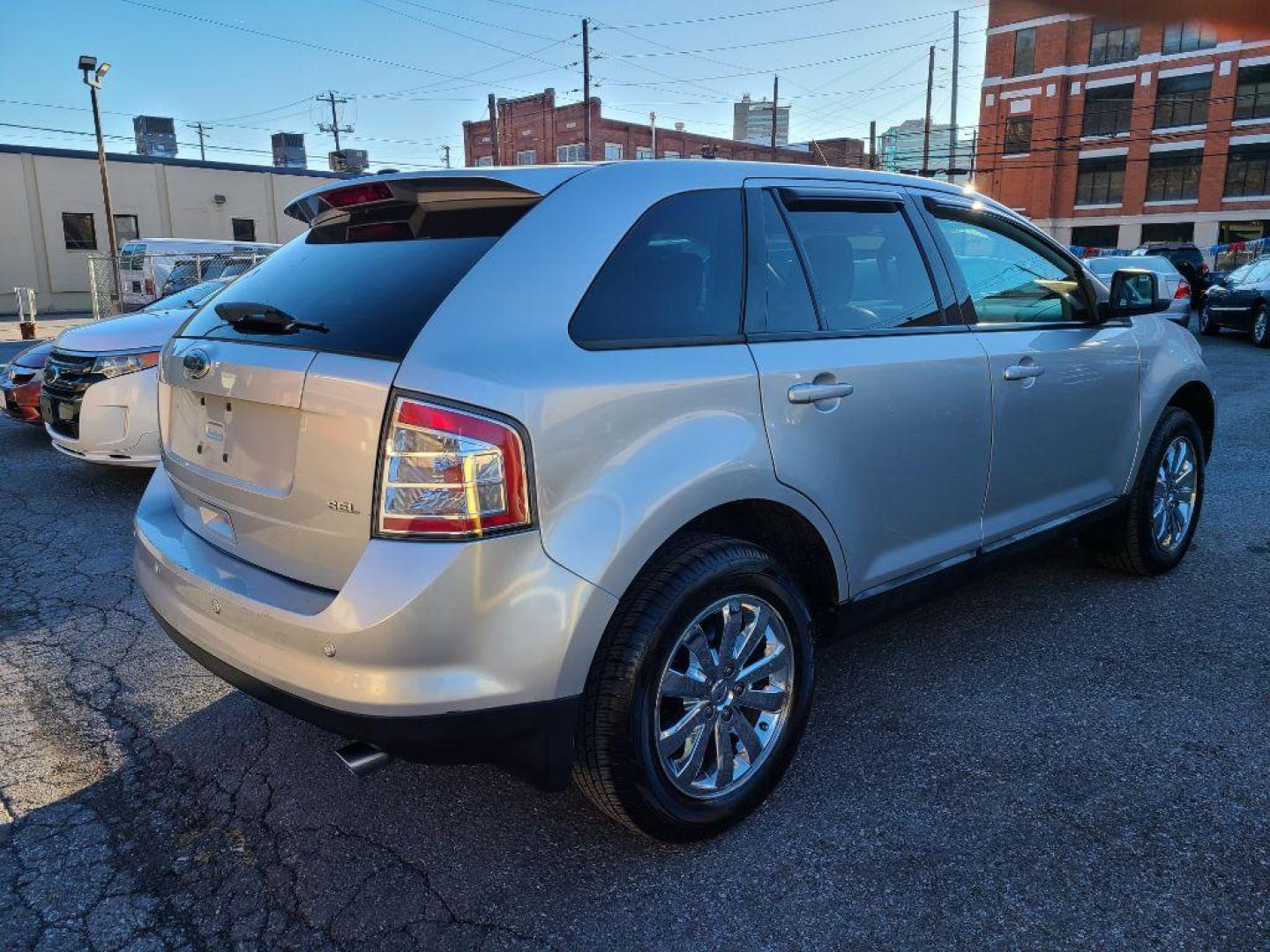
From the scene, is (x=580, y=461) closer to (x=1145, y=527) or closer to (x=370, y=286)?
(x=370, y=286)

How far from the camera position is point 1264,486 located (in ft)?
21.3

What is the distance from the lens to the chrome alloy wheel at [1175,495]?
4.55 m

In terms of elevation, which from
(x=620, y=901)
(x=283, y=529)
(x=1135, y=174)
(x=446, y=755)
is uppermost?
(x=1135, y=174)

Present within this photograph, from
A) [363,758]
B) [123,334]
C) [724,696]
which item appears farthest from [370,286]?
[123,334]

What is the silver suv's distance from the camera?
210cm

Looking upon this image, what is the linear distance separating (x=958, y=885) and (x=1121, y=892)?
0.40 meters

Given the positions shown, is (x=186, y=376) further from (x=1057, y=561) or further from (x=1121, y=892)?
(x=1057, y=561)

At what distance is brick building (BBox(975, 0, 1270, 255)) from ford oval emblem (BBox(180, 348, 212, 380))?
48.6 m

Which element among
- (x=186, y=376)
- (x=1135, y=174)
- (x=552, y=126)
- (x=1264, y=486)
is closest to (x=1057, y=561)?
(x=1264, y=486)

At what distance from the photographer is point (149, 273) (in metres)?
19.4

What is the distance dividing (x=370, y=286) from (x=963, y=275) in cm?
220

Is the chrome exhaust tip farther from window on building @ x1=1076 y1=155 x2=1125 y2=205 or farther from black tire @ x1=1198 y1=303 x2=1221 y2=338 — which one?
window on building @ x1=1076 y1=155 x2=1125 y2=205

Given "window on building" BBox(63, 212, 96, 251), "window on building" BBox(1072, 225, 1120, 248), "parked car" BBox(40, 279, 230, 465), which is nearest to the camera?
"parked car" BBox(40, 279, 230, 465)

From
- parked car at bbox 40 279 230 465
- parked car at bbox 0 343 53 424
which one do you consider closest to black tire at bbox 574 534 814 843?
parked car at bbox 40 279 230 465
